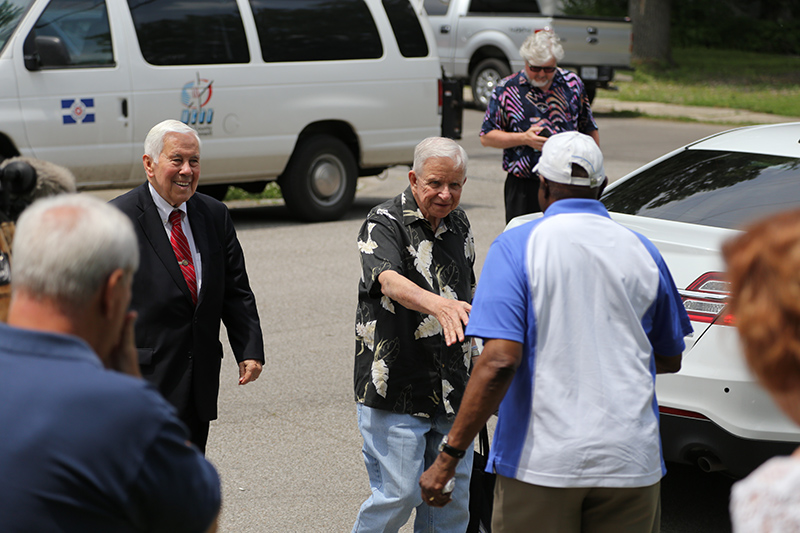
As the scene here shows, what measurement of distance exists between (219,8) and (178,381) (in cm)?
717

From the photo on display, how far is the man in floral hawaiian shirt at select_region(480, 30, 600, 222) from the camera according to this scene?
708cm

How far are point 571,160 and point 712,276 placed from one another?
162cm

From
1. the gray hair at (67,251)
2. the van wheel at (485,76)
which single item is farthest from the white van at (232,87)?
the van wheel at (485,76)

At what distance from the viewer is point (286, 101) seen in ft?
34.4

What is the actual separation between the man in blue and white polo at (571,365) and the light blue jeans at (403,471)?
74 centimetres

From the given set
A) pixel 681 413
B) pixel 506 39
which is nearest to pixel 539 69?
pixel 681 413

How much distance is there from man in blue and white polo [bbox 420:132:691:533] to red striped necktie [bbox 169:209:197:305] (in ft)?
4.32

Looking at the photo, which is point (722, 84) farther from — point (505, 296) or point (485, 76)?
point (505, 296)

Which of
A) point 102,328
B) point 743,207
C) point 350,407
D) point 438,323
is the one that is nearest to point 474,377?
point 438,323

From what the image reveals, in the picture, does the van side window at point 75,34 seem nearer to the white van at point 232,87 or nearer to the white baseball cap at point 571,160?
the white van at point 232,87

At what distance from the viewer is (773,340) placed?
170cm

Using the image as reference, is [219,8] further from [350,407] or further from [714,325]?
[714,325]

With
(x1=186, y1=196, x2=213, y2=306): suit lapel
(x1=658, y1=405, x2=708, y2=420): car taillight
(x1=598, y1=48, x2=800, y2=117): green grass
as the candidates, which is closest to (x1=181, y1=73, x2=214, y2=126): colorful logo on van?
(x1=186, y1=196, x2=213, y2=306): suit lapel

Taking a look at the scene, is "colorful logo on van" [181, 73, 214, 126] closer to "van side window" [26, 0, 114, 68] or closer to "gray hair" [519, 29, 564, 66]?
"van side window" [26, 0, 114, 68]
